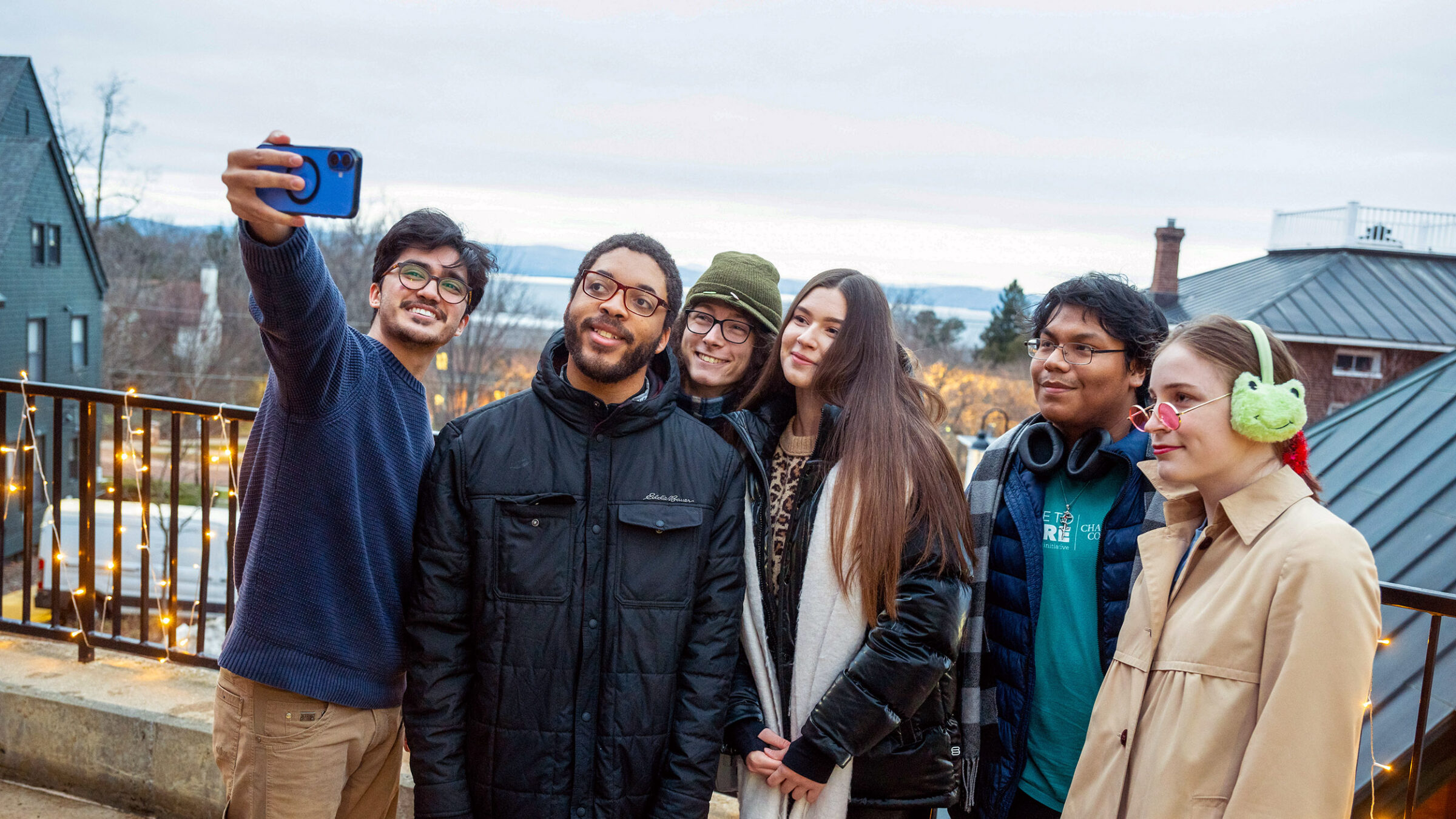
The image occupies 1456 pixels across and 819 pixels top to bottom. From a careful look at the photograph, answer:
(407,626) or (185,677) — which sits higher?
(407,626)

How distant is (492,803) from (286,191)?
135cm

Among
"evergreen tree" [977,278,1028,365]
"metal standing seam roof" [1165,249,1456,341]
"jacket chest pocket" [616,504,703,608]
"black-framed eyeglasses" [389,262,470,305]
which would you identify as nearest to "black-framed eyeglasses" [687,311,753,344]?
"black-framed eyeglasses" [389,262,470,305]

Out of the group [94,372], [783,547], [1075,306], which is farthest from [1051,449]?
[94,372]

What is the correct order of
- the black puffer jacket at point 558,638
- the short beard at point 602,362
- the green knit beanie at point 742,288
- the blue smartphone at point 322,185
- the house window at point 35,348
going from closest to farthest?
the blue smartphone at point 322,185 → the black puffer jacket at point 558,638 → the short beard at point 602,362 → the green knit beanie at point 742,288 → the house window at point 35,348

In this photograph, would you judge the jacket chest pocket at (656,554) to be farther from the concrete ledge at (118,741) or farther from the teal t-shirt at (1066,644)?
the concrete ledge at (118,741)

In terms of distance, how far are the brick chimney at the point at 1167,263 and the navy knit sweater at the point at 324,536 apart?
27.8 metres

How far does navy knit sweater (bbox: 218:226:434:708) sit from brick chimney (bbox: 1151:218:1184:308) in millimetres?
27764

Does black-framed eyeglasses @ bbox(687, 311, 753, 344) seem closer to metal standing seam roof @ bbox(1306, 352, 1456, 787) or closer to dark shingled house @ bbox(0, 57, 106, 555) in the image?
metal standing seam roof @ bbox(1306, 352, 1456, 787)

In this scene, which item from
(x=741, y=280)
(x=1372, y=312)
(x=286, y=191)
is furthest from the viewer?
(x=1372, y=312)

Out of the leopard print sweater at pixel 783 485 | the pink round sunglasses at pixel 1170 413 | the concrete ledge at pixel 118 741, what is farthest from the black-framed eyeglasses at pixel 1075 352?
the concrete ledge at pixel 118 741

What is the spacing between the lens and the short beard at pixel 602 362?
2.14m

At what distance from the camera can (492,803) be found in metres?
2.05

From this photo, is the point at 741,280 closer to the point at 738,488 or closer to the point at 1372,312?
the point at 738,488

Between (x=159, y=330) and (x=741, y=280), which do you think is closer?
(x=741, y=280)
